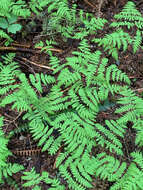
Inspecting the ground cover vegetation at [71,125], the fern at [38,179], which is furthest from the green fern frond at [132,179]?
the fern at [38,179]

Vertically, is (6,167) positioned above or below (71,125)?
below

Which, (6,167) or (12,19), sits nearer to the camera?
(6,167)

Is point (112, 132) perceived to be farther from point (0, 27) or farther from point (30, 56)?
point (0, 27)

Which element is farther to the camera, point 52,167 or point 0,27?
point 0,27

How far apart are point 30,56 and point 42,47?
28cm

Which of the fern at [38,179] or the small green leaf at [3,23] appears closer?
the fern at [38,179]

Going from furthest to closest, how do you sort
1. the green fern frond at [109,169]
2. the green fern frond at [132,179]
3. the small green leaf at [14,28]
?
the small green leaf at [14,28] → the green fern frond at [109,169] → the green fern frond at [132,179]

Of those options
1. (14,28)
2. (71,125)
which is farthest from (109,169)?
(14,28)

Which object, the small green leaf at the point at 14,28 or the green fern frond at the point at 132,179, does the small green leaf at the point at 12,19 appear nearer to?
the small green leaf at the point at 14,28

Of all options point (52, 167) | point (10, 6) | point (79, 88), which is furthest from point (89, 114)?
point (10, 6)

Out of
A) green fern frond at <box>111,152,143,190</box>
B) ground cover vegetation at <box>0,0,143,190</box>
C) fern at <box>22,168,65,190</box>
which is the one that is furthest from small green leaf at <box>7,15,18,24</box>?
green fern frond at <box>111,152,143,190</box>

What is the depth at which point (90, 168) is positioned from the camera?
9.32ft

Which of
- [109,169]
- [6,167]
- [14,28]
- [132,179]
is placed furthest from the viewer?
[14,28]

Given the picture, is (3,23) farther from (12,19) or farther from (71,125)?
(71,125)
